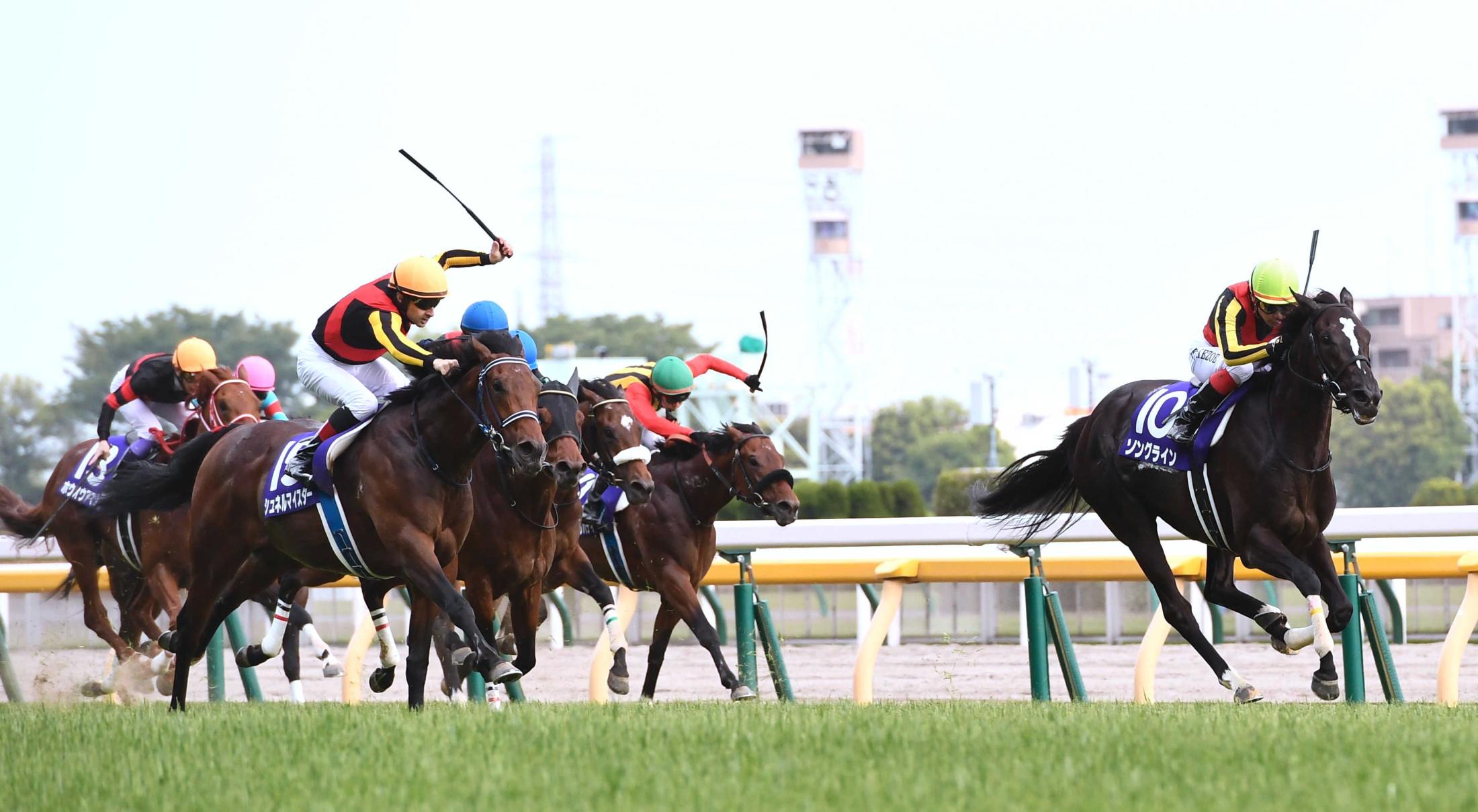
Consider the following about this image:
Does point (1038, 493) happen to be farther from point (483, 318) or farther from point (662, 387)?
point (483, 318)

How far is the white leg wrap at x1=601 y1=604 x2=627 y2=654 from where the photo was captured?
8.85 m

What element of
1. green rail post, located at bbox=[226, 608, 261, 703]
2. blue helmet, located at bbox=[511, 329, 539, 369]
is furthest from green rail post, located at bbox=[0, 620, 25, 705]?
blue helmet, located at bbox=[511, 329, 539, 369]

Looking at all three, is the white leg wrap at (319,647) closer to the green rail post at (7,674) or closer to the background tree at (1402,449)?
the green rail post at (7,674)

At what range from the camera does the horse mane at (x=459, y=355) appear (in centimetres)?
704

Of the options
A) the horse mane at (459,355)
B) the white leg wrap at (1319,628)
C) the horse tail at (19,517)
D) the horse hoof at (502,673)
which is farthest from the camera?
the horse tail at (19,517)

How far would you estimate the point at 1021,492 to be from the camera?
893 cm

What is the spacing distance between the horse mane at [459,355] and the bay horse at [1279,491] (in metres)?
2.78

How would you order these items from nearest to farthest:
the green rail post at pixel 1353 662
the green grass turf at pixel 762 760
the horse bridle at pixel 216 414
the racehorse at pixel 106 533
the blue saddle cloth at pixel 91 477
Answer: the green grass turf at pixel 762 760, the green rail post at pixel 1353 662, the horse bridle at pixel 216 414, the racehorse at pixel 106 533, the blue saddle cloth at pixel 91 477

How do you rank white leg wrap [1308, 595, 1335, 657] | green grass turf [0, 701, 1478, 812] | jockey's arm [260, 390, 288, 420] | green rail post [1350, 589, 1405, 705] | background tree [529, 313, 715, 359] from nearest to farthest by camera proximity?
green grass turf [0, 701, 1478, 812], white leg wrap [1308, 595, 1335, 657], green rail post [1350, 589, 1405, 705], jockey's arm [260, 390, 288, 420], background tree [529, 313, 715, 359]

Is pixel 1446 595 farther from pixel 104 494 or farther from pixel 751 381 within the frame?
pixel 104 494

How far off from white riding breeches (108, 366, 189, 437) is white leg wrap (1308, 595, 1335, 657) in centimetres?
571

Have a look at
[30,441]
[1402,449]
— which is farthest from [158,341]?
[1402,449]

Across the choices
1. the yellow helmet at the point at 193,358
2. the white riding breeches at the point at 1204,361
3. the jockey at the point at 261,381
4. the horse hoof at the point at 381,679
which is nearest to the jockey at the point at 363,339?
the horse hoof at the point at 381,679

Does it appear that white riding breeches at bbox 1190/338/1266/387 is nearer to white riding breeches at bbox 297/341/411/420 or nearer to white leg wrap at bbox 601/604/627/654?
white leg wrap at bbox 601/604/627/654
